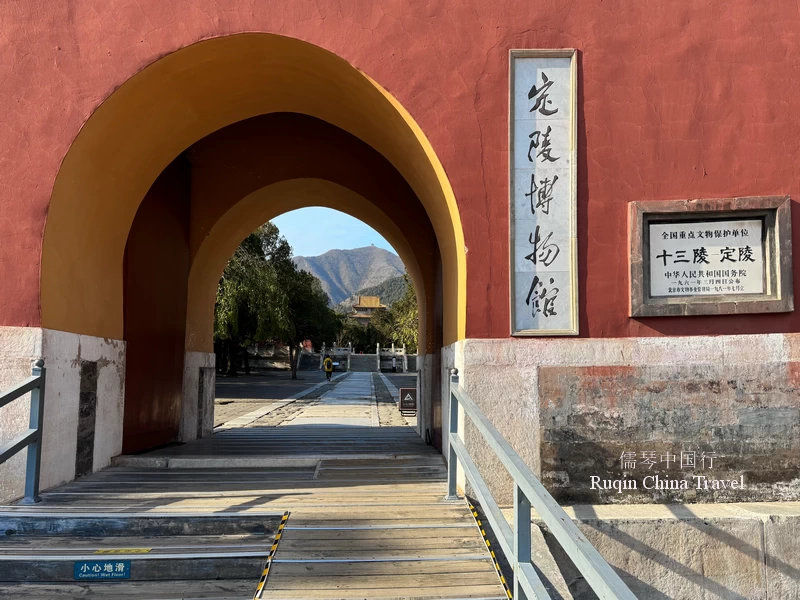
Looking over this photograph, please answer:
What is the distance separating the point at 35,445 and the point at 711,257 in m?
4.54

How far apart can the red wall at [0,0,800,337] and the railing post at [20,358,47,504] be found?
123 cm

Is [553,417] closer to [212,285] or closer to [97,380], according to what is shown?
[97,380]

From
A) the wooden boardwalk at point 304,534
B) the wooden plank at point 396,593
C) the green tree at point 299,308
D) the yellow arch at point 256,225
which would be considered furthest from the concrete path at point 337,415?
the green tree at point 299,308

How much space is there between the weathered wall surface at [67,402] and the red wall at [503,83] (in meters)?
1.04

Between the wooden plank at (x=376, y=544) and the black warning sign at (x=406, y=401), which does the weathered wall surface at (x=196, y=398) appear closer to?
the black warning sign at (x=406, y=401)

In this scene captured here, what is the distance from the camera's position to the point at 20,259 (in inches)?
169

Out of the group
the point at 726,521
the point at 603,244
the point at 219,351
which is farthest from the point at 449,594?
the point at 219,351

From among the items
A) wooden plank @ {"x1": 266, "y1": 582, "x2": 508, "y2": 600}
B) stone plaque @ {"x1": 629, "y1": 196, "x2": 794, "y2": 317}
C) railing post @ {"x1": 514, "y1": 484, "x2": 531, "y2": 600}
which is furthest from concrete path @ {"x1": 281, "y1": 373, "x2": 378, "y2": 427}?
railing post @ {"x1": 514, "y1": 484, "x2": 531, "y2": 600}

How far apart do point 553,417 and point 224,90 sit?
11.8 feet

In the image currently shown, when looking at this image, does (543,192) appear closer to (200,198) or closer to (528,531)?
(528,531)

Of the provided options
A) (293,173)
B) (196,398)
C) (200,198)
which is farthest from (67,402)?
(293,173)

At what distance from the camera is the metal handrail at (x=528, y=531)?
6.77 feet

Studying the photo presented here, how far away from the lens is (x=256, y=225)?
8.23 metres

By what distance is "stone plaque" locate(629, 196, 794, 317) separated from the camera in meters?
4.32
